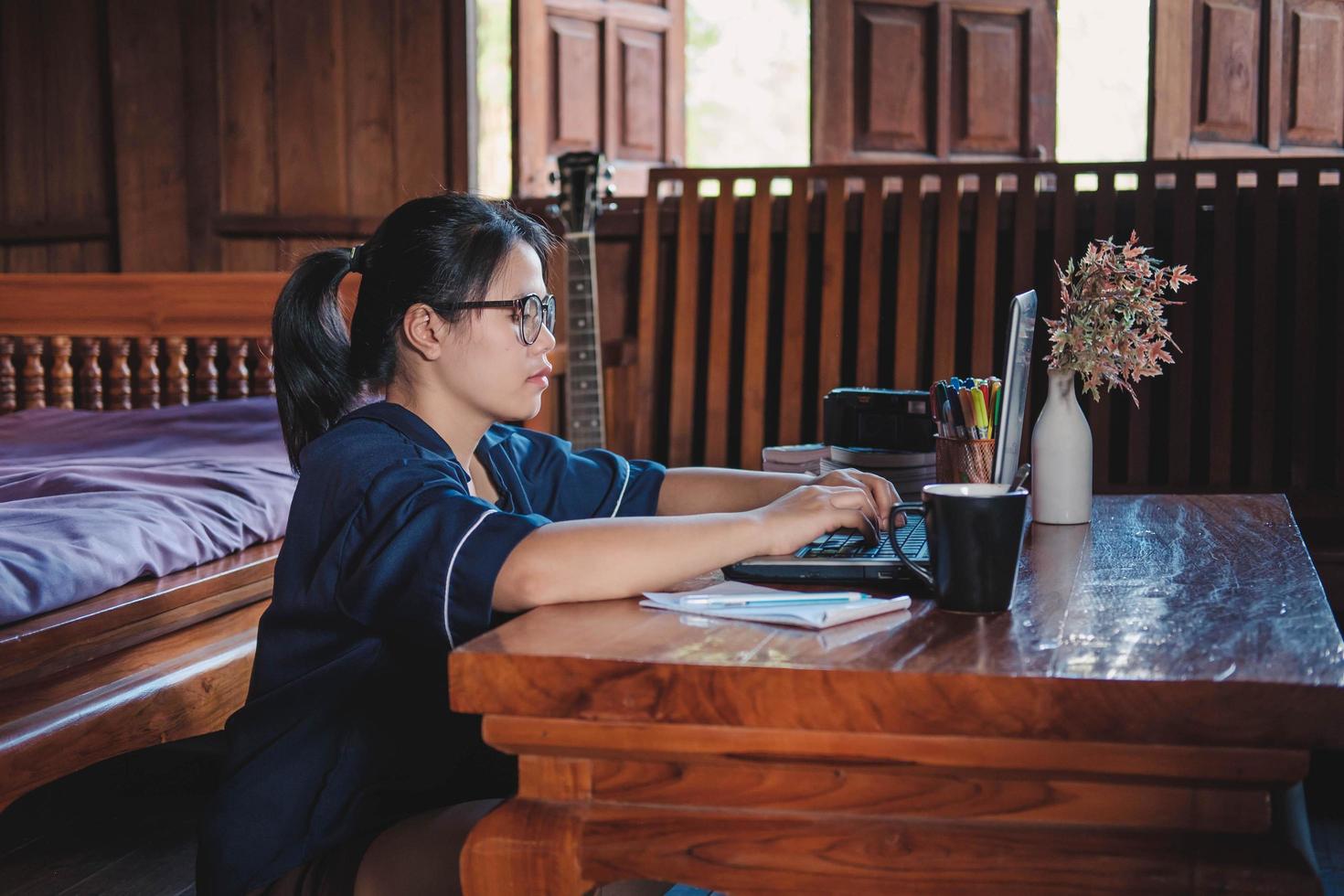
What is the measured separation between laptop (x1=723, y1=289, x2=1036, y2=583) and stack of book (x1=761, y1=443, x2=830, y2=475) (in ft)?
1.19

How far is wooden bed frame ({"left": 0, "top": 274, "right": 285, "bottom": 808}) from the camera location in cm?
173

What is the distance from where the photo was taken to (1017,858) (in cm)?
89

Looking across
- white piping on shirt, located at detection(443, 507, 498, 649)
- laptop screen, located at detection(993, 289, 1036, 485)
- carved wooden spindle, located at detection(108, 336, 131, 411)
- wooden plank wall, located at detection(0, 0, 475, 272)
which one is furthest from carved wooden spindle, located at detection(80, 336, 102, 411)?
laptop screen, located at detection(993, 289, 1036, 485)

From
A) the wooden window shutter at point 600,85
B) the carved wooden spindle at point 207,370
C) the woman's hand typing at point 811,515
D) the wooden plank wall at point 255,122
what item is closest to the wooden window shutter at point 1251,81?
the wooden window shutter at point 600,85

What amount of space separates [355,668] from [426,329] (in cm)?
41

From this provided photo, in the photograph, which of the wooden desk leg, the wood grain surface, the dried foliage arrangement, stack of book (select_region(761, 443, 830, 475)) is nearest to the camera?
the wood grain surface

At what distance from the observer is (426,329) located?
1495 mm

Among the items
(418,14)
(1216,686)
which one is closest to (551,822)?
(1216,686)

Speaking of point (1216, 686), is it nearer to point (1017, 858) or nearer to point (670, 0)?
point (1017, 858)

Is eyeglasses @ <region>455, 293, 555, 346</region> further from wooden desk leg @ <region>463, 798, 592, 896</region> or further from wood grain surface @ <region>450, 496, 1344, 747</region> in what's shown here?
wooden desk leg @ <region>463, 798, 592, 896</region>

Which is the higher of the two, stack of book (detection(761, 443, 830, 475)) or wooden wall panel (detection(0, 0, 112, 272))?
wooden wall panel (detection(0, 0, 112, 272))

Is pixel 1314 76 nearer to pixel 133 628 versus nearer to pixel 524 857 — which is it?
pixel 133 628

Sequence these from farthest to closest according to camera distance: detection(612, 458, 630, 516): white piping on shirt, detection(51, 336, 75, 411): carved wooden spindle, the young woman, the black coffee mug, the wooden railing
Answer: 1. detection(51, 336, 75, 411): carved wooden spindle
2. the wooden railing
3. detection(612, 458, 630, 516): white piping on shirt
4. the young woman
5. the black coffee mug

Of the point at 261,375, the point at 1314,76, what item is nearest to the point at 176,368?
the point at 261,375
